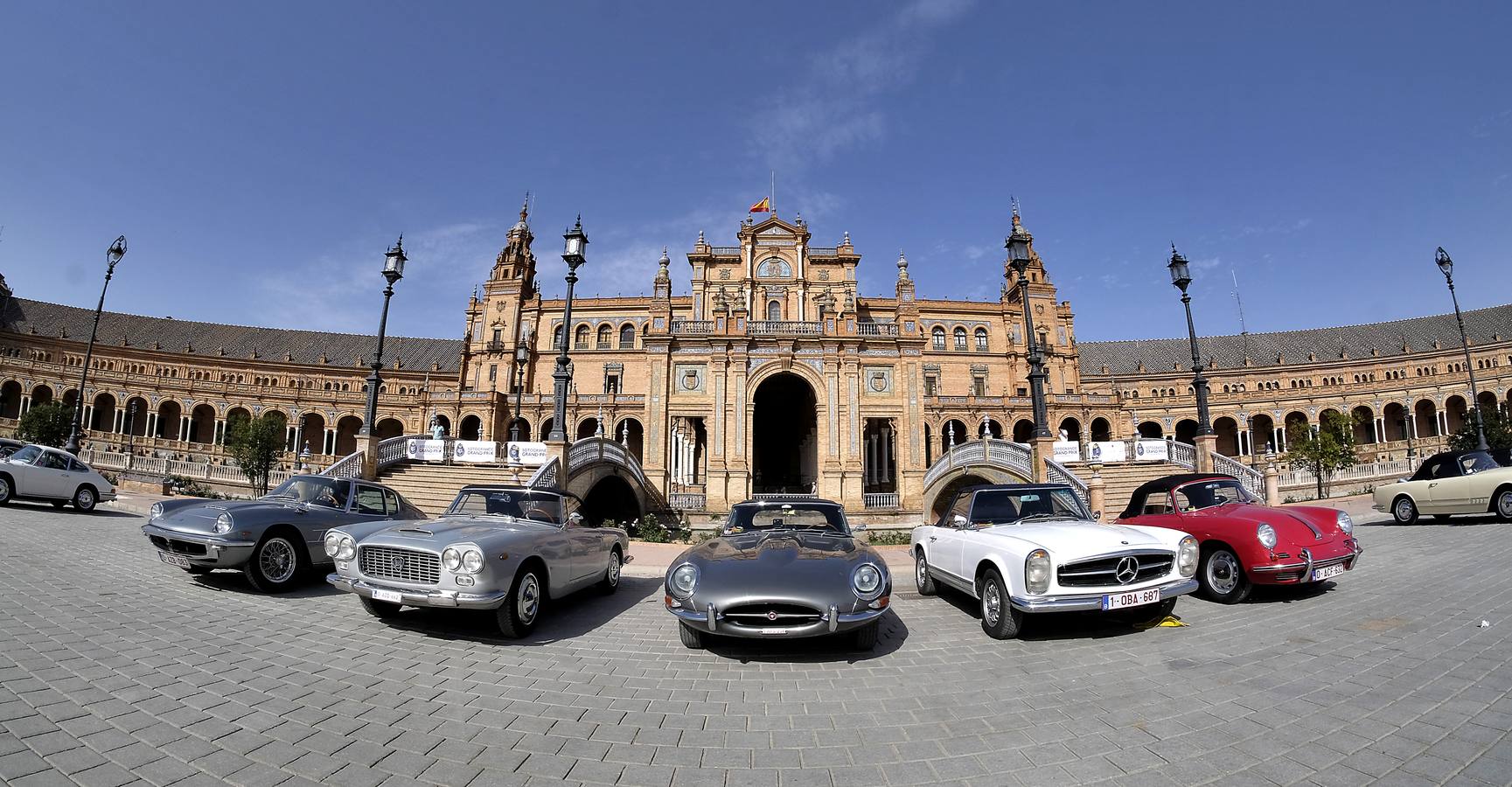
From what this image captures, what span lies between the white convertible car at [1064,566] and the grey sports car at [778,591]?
1318mm

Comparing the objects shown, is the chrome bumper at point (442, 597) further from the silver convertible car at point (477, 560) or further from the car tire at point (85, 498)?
the car tire at point (85, 498)

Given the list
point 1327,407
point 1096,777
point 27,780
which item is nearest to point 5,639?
point 27,780

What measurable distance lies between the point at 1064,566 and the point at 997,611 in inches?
35.5

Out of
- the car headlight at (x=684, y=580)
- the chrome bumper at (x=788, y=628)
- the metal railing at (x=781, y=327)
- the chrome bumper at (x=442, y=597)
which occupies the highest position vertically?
the metal railing at (x=781, y=327)

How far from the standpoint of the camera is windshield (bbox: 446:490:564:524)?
726 centimetres

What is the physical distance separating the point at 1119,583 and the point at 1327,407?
67014mm

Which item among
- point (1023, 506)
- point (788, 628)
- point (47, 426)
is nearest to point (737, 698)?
point (788, 628)

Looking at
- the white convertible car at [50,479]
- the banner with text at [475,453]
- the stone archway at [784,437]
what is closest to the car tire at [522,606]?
the banner with text at [475,453]

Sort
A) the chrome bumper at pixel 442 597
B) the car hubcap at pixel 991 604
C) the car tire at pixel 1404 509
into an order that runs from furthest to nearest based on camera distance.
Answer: the car tire at pixel 1404 509 → the car hubcap at pixel 991 604 → the chrome bumper at pixel 442 597

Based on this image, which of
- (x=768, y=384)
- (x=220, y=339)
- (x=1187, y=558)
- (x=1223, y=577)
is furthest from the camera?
(x=220, y=339)

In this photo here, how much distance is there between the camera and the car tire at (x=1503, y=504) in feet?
38.9

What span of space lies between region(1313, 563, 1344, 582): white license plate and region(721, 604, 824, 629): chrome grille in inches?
245

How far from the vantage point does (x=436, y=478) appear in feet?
61.4

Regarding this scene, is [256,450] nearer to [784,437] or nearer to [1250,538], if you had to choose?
[784,437]
